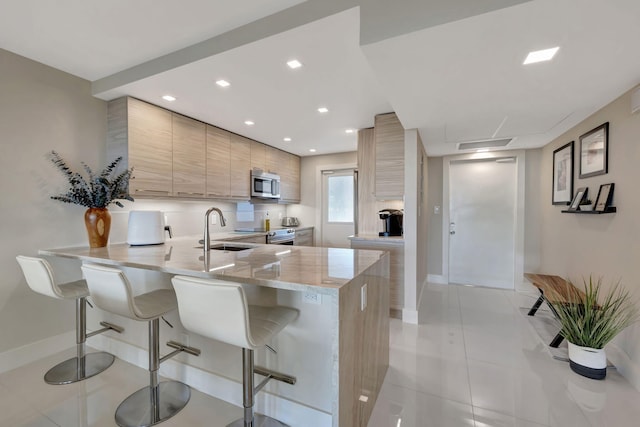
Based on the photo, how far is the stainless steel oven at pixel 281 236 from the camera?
400 cm

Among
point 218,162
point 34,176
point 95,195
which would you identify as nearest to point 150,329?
point 95,195

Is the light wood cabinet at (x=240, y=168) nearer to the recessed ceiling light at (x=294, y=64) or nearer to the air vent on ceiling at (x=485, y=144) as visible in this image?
the recessed ceiling light at (x=294, y=64)

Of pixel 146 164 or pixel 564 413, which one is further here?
pixel 146 164

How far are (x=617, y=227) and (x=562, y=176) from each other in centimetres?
126

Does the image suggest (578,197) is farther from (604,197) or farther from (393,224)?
(393,224)

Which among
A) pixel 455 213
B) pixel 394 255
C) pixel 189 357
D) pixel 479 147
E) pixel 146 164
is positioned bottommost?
pixel 189 357

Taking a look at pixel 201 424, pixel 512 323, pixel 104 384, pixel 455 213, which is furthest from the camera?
pixel 455 213

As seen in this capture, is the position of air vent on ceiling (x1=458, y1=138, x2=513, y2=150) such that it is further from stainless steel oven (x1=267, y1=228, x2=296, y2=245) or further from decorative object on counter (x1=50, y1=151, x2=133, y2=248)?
decorative object on counter (x1=50, y1=151, x2=133, y2=248)

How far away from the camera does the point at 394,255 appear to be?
3023 mm

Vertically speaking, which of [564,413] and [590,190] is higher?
[590,190]

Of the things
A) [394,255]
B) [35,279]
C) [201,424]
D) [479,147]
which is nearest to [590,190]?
[479,147]

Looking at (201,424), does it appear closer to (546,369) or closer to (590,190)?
(546,369)

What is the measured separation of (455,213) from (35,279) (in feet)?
16.3

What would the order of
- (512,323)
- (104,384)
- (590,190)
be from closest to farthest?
(104,384) → (590,190) → (512,323)
